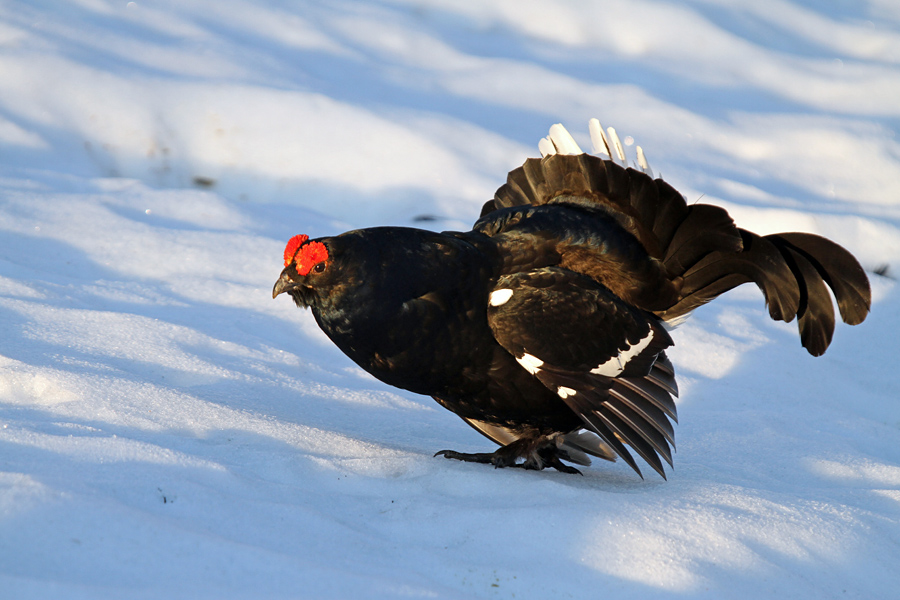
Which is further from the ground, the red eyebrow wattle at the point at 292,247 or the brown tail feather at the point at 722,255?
the brown tail feather at the point at 722,255

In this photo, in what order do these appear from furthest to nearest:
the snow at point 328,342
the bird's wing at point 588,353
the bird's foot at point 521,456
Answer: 1. the bird's foot at point 521,456
2. the bird's wing at point 588,353
3. the snow at point 328,342

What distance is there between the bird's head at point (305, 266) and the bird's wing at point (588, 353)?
0.64 meters

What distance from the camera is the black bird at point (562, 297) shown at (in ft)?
9.55

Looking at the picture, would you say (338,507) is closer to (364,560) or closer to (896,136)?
(364,560)

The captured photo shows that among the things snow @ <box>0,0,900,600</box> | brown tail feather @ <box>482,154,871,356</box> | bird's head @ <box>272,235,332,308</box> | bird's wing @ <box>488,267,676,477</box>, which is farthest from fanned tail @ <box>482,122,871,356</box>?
bird's head @ <box>272,235,332,308</box>

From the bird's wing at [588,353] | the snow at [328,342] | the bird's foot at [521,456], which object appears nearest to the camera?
the snow at [328,342]

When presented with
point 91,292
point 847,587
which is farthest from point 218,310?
point 847,587

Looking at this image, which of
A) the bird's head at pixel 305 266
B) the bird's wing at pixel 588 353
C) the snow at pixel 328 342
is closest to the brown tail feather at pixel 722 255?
the bird's wing at pixel 588 353

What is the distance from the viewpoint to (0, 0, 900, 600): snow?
2.15m

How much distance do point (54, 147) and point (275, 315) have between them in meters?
2.84

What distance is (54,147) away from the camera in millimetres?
6062

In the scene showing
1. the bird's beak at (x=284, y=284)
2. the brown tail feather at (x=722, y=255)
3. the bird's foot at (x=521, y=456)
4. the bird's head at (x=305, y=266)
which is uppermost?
the brown tail feather at (x=722, y=255)

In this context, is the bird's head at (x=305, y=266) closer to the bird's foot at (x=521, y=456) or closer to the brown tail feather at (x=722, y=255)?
the bird's foot at (x=521, y=456)

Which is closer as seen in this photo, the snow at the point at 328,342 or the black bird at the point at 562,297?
the snow at the point at 328,342
